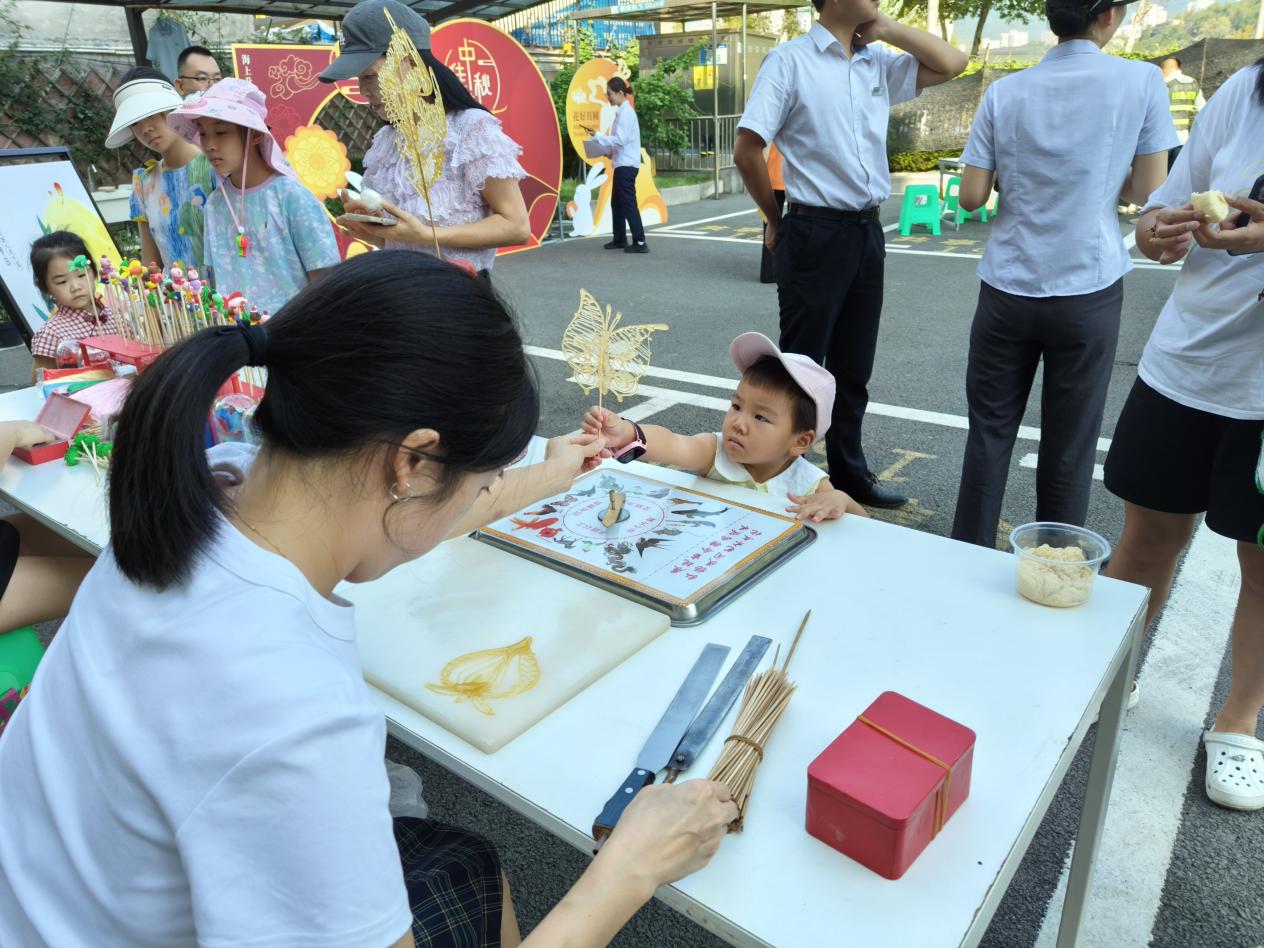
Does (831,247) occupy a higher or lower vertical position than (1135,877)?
higher

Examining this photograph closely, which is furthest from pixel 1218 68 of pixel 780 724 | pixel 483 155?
pixel 780 724

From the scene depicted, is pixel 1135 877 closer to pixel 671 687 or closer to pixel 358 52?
pixel 671 687

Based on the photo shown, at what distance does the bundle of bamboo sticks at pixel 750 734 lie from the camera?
93 cm

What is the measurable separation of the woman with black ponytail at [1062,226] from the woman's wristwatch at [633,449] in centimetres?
117

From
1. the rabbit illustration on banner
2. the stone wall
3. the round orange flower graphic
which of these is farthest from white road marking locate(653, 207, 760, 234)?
the stone wall

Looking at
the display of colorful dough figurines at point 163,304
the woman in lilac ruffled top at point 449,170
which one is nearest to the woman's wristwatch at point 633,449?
the woman in lilac ruffled top at point 449,170

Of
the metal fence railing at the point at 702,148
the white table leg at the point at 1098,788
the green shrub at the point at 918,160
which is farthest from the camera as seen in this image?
the green shrub at the point at 918,160

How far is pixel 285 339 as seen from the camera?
0.83m

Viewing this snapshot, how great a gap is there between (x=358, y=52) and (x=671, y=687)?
1.95 meters

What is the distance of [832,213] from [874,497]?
1049 millimetres

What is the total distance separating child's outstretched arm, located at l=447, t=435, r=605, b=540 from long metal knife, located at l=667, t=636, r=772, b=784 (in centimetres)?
59

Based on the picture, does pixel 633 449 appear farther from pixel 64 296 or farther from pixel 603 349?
pixel 64 296

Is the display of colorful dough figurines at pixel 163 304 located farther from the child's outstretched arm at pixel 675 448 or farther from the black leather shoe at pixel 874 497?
the black leather shoe at pixel 874 497

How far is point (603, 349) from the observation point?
165cm
